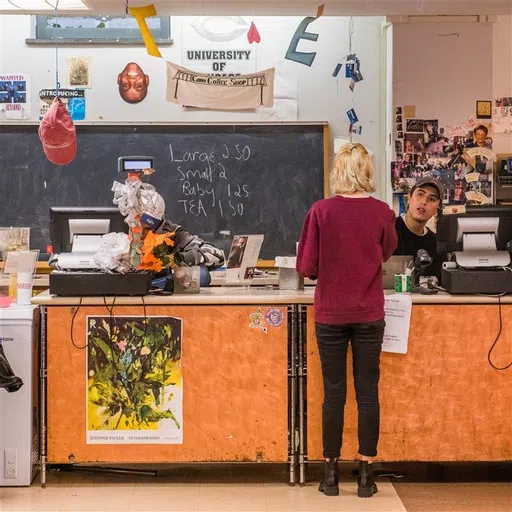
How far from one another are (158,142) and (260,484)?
9.63 ft

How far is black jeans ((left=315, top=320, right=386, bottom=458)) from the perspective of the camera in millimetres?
3551

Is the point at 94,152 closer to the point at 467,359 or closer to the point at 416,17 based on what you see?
the point at 416,17

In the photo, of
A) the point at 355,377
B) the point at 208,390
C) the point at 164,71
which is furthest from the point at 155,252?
the point at 164,71

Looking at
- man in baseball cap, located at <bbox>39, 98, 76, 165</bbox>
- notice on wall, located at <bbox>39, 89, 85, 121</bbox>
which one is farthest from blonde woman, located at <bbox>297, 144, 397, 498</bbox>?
notice on wall, located at <bbox>39, 89, 85, 121</bbox>

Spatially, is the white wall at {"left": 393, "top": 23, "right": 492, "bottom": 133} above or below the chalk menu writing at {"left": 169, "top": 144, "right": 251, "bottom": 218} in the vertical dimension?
above

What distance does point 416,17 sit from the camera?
5.66m

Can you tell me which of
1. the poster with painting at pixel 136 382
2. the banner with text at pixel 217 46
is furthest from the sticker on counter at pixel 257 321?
the banner with text at pixel 217 46

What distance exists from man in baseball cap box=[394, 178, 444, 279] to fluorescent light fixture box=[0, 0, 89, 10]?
7.32ft

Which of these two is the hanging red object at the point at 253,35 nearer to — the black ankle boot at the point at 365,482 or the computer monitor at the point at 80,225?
the computer monitor at the point at 80,225

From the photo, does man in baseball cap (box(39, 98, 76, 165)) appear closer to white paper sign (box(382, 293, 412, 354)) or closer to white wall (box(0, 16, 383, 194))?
white wall (box(0, 16, 383, 194))

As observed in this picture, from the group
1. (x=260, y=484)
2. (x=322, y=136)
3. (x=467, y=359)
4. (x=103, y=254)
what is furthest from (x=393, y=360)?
(x=322, y=136)

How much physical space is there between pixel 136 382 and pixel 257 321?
2.06 ft

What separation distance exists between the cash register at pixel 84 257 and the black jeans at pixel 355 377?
91 centimetres

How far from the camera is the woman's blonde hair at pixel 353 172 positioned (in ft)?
11.5
